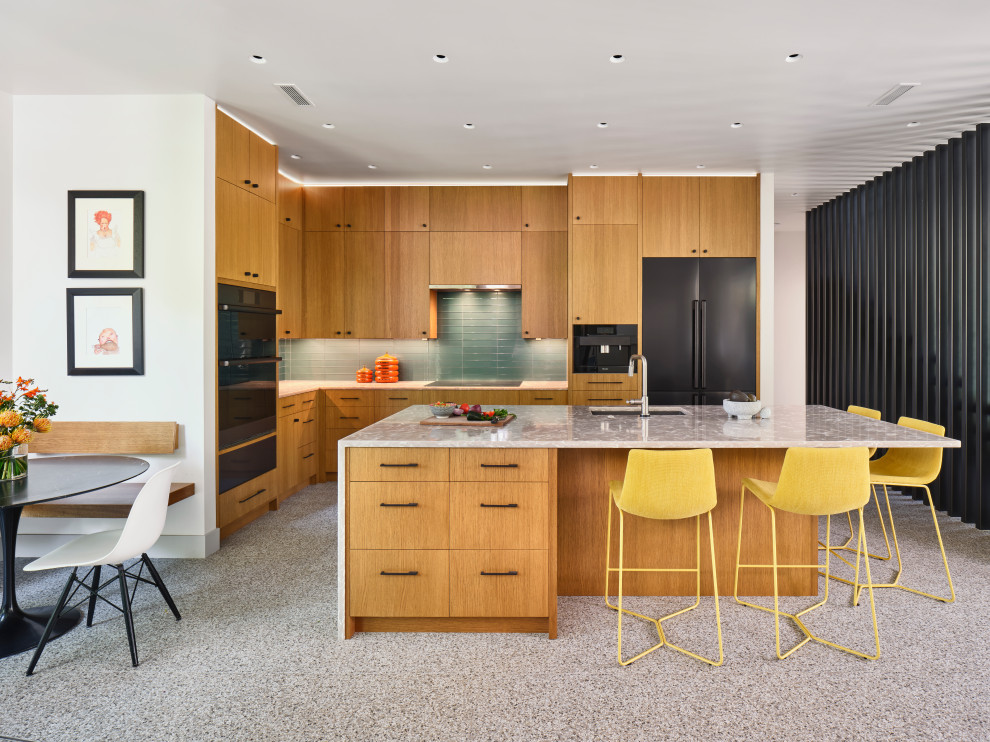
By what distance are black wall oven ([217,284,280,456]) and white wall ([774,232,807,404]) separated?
21.8 feet

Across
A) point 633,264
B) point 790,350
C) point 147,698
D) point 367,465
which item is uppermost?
point 633,264

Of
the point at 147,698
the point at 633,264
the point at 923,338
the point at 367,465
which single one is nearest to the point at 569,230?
the point at 633,264

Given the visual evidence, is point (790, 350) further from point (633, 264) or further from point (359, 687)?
point (359, 687)

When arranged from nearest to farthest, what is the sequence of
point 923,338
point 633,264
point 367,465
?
point 367,465
point 923,338
point 633,264

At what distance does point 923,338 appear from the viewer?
5074 millimetres

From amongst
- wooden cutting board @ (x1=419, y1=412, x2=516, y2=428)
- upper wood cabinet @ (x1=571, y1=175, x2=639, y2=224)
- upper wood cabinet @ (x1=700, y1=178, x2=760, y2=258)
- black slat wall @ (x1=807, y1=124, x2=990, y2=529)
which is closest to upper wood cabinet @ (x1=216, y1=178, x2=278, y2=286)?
wooden cutting board @ (x1=419, y1=412, x2=516, y2=428)

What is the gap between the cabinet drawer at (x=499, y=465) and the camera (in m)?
2.75

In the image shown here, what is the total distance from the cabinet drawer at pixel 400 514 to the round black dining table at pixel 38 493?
103 cm

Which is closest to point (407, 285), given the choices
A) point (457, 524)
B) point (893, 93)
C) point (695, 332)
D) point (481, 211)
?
point (481, 211)

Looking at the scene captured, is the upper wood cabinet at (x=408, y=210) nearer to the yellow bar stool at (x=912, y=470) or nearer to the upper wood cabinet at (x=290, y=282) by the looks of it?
the upper wood cabinet at (x=290, y=282)

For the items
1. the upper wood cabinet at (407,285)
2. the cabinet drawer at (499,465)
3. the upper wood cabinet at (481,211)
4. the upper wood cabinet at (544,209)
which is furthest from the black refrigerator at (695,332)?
the cabinet drawer at (499,465)

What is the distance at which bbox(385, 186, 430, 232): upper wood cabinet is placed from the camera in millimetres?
6020

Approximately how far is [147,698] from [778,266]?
8.40 m

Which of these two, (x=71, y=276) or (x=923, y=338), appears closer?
(x=71, y=276)
